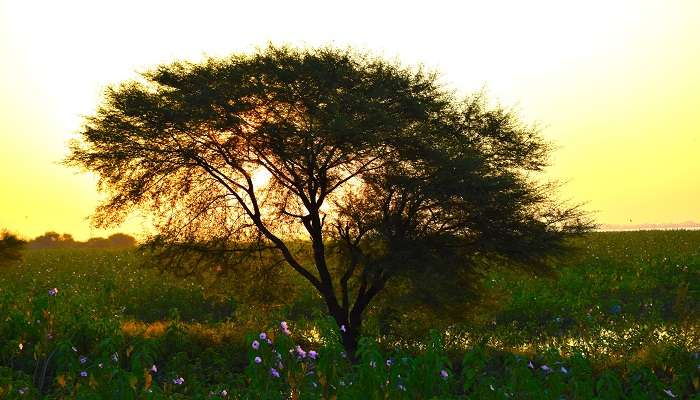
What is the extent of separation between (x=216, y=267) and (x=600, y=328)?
40.6 feet

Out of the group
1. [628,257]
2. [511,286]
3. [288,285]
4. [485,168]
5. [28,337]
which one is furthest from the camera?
[628,257]

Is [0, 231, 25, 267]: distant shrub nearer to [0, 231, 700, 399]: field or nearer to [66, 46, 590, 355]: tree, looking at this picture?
[0, 231, 700, 399]: field

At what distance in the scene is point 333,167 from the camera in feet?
61.6

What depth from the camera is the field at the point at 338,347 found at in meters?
8.16

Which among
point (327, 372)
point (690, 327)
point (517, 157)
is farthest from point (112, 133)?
point (690, 327)

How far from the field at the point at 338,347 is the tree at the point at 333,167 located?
1.80 meters

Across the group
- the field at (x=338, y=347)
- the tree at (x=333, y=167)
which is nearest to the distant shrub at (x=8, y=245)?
the field at (x=338, y=347)

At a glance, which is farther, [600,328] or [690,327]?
[600,328]

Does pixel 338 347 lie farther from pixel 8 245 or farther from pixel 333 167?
pixel 8 245

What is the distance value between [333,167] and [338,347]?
37.2 ft

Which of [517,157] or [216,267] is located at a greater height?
[517,157]

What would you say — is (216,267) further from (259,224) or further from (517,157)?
(517,157)

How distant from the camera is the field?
26.8 ft

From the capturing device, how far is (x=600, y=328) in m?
22.9
